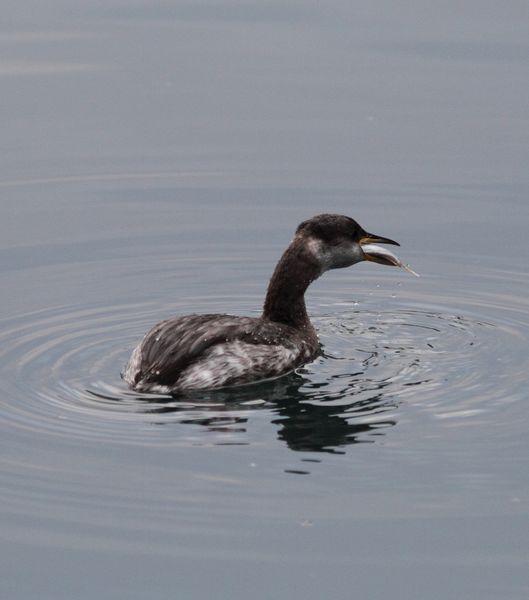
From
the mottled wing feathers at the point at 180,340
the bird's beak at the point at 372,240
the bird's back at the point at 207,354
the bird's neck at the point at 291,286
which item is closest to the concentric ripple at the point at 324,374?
the bird's back at the point at 207,354

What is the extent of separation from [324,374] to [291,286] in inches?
35.8

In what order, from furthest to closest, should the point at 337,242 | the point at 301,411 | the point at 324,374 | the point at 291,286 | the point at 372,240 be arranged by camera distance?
the point at 372,240
the point at 337,242
the point at 291,286
the point at 324,374
the point at 301,411

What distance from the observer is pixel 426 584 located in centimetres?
777

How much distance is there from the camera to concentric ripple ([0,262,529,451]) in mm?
9945

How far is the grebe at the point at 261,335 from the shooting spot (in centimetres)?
1063

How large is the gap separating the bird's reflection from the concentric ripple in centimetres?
1

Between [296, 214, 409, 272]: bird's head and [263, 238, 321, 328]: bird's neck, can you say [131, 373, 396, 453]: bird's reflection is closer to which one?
[263, 238, 321, 328]: bird's neck

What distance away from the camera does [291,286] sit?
38.7 ft

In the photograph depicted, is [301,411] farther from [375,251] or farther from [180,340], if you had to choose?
[375,251]

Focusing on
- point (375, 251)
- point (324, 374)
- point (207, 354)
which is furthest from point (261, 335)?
point (375, 251)

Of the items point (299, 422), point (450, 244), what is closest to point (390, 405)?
point (299, 422)

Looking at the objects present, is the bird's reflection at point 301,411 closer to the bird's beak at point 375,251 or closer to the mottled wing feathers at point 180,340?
the mottled wing feathers at point 180,340

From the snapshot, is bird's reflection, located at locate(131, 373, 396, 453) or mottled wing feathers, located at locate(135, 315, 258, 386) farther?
mottled wing feathers, located at locate(135, 315, 258, 386)

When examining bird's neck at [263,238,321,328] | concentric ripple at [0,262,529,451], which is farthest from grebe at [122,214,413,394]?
concentric ripple at [0,262,529,451]
